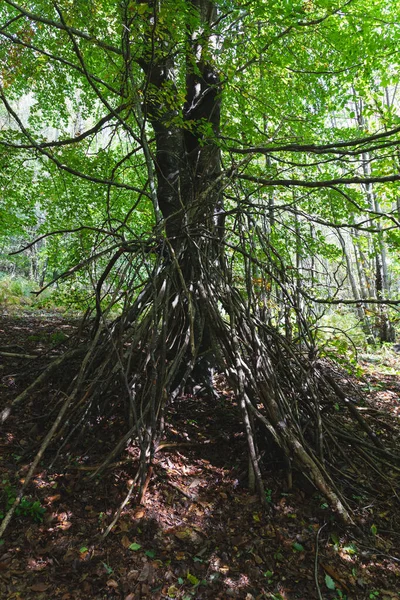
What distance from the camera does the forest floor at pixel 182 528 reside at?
183cm

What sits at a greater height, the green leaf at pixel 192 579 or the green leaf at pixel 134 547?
A: the green leaf at pixel 134 547

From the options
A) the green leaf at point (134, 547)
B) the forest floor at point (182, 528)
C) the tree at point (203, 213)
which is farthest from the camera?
the tree at point (203, 213)

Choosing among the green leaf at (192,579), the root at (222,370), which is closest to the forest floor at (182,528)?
the green leaf at (192,579)

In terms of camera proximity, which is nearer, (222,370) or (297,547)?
(297,547)

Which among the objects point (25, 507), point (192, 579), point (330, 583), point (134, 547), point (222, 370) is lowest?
point (330, 583)

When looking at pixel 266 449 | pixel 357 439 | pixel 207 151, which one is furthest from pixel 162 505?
pixel 207 151

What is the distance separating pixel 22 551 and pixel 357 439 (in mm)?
2370

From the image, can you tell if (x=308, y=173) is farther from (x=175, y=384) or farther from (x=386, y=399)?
(x=175, y=384)

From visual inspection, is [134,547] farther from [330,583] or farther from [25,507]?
[330,583]

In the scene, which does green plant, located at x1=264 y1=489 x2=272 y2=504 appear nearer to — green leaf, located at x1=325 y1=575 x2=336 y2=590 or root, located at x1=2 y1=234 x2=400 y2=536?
root, located at x1=2 y1=234 x2=400 y2=536

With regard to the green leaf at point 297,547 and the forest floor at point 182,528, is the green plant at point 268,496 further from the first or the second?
the green leaf at point 297,547

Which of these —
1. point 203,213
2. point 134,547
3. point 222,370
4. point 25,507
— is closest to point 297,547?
point 134,547

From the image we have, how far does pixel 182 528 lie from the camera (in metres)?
2.15

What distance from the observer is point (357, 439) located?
2.89 m
